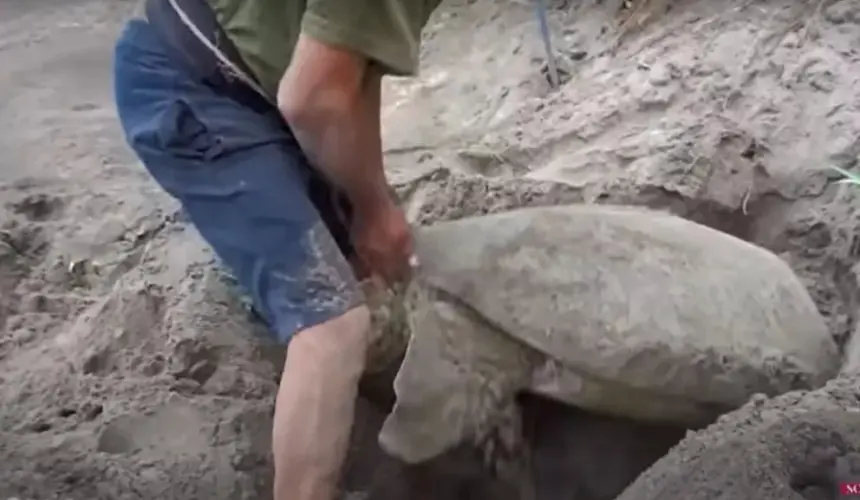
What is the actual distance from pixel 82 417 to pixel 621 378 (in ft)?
2.46

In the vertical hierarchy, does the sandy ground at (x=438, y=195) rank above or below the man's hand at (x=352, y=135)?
below

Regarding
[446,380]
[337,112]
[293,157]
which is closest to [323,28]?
[337,112]

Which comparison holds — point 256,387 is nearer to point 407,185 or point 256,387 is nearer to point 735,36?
point 407,185

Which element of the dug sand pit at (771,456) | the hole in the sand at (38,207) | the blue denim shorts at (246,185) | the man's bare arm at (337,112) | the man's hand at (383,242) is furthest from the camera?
the hole in the sand at (38,207)

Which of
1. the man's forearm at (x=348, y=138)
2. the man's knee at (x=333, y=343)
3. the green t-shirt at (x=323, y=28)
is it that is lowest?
the man's knee at (x=333, y=343)

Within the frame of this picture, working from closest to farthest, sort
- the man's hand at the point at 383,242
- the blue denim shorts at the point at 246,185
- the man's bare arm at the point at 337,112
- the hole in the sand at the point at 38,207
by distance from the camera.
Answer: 1. the man's bare arm at the point at 337,112
2. the blue denim shorts at the point at 246,185
3. the man's hand at the point at 383,242
4. the hole in the sand at the point at 38,207

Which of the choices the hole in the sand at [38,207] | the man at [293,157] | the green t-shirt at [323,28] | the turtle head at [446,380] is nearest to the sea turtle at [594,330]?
the turtle head at [446,380]

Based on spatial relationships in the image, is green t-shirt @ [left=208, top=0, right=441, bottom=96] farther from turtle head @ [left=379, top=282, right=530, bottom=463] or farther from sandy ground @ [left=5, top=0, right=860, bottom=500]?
sandy ground @ [left=5, top=0, right=860, bottom=500]

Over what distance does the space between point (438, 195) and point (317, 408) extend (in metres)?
0.69

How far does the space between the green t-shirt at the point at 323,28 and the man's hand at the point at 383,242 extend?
20 cm

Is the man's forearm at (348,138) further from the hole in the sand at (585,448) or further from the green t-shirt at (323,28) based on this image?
the hole in the sand at (585,448)

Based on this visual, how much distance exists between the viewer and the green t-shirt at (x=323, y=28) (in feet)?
3.84

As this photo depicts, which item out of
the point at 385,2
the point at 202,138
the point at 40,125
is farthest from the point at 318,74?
the point at 40,125

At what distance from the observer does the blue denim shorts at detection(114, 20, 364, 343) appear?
130 cm
